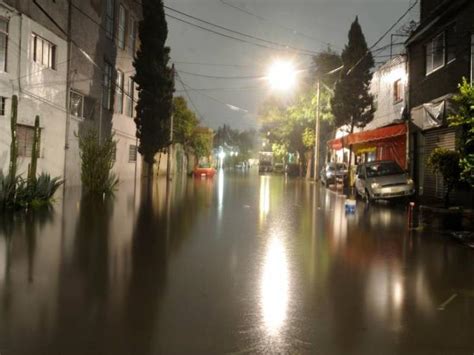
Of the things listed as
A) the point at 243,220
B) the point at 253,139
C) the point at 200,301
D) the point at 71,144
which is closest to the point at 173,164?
the point at 71,144

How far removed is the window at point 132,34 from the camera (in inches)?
1362

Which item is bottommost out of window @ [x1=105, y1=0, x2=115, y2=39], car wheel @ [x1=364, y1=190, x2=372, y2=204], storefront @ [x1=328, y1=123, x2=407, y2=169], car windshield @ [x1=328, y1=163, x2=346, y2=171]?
car wheel @ [x1=364, y1=190, x2=372, y2=204]

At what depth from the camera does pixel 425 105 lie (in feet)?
68.6

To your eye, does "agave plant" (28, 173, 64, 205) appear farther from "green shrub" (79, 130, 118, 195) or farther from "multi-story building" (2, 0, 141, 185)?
"multi-story building" (2, 0, 141, 185)

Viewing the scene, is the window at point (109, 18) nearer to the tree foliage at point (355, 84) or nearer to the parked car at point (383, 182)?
the tree foliage at point (355, 84)

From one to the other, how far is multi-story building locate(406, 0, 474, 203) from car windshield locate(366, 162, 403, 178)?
142cm

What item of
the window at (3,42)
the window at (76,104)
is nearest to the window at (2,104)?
the window at (3,42)

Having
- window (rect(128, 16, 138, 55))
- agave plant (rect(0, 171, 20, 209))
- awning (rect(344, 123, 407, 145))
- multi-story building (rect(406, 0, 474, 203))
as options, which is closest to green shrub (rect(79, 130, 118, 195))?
agave plant (rect(0, 171, 20, 209))

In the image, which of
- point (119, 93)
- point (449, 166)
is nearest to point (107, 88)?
point (119, 93)

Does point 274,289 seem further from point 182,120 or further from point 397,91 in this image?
point 182,120

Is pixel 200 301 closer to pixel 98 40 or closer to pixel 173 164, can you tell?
pixel 98 40

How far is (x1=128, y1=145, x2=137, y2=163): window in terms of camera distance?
35844 mm

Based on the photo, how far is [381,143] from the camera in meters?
31.0

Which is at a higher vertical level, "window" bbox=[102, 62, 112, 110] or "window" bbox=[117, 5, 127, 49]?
"window" bbox=[117, 5, 127, 49]
